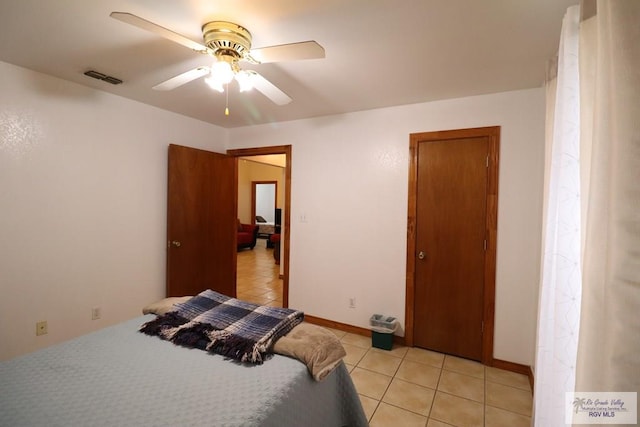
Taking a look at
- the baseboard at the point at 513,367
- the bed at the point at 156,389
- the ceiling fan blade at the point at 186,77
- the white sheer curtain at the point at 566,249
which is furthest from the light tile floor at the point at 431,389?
the ceiling fan blade at the point at 186,77

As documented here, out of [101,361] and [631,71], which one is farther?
[101,361]

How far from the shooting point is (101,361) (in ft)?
4.77

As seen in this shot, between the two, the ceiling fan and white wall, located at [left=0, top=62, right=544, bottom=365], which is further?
white wall, located at [left=0, top=62, right=544, bottom=365]

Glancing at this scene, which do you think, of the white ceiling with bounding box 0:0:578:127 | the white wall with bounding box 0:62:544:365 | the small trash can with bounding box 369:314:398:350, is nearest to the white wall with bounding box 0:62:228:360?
the white wall with bounding box 0:62:544:365

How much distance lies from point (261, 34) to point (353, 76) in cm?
83

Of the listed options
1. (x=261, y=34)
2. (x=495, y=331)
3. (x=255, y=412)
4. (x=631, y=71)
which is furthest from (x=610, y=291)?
(x=495, y=331)

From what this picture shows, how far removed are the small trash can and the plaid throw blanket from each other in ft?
4.34

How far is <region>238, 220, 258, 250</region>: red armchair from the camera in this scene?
813 cm

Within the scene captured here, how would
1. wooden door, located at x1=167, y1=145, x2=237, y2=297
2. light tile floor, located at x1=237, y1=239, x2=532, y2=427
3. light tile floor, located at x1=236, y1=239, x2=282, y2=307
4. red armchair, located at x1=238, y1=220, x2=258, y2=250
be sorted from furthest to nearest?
red armchair, located at x1=238, y1=220, x2=258, y2=250 < light tile floor, located at x1=236, y1=239, x2=282, y2=307 < wooden door, located at x1=167, y1=145, x2=237, y2=297 < light tile floor, located at x1=237, y1=239, x2=532, y2=427

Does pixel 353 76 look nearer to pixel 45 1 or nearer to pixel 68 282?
pixel 45 1

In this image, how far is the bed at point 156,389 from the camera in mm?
1118

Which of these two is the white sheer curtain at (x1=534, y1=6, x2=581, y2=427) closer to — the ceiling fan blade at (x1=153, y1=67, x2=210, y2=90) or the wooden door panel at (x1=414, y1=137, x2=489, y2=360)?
the wooden door panel at (x1=414, y1=137, x2=489, y2=360)

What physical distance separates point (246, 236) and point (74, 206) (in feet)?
18.5

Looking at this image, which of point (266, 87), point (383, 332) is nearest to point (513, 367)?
point (383, 332)
